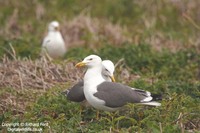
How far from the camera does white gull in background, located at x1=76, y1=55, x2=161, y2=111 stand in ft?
24.5

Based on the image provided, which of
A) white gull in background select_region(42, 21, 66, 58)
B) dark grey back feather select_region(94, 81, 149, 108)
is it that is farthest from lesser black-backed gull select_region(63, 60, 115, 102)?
white gull in background select_region(42, 21, 66, 58)

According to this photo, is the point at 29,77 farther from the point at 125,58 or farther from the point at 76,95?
the point at 125,58

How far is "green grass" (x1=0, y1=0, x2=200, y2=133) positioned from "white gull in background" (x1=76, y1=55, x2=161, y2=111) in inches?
4.1

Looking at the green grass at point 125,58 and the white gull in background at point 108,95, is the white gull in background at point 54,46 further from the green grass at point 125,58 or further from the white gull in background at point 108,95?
the white gull in background at point 108,95

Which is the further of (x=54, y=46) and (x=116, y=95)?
(x=54, y=46)

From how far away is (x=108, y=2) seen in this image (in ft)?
51.4

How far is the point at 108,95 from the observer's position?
24.6ft

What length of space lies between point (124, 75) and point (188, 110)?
2.46 metres

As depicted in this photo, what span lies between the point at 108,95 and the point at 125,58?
3222 mm

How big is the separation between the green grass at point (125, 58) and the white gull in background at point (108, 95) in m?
0.10

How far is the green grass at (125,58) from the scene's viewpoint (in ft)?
23.9

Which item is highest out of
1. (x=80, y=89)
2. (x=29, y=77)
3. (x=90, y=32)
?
(x=90, y=32)

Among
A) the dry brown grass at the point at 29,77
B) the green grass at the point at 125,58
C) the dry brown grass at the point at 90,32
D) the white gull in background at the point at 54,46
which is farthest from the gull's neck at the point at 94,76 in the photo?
the dry brown grass at the point at 90,32

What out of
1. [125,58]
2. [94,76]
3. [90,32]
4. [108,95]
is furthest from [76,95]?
[90,32]
